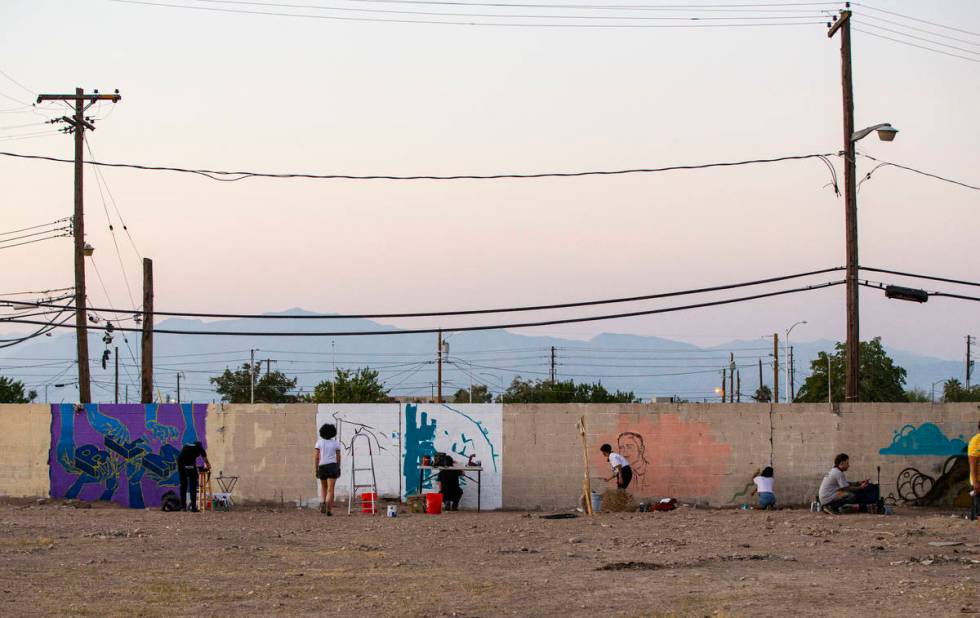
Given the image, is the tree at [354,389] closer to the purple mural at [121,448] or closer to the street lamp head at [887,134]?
the purple mural at [121,448]

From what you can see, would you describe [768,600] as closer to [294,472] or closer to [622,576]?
[622,576]

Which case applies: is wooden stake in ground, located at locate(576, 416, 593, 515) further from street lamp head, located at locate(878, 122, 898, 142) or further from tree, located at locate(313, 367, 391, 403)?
tree, located at locate(313, 367, 391, 403)

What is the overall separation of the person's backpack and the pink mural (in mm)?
7841

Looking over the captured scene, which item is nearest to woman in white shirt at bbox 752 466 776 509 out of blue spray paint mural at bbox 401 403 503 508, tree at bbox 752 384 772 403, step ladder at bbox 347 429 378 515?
blue spray paint mural at bbox 401 403 503 508

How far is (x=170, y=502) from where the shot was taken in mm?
21141

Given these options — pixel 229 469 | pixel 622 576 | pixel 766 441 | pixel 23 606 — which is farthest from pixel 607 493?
pixel 23 606

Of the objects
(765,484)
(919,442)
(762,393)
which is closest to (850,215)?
(919,442)

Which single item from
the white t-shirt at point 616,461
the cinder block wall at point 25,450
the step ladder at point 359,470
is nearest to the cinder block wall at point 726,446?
the white t-shirt at point 616,461

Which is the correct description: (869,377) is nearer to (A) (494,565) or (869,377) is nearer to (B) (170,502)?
(B) (170,502)

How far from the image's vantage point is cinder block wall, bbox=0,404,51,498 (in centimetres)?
2400

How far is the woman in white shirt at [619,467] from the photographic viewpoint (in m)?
20.8

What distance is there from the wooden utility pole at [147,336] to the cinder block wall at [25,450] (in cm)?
289

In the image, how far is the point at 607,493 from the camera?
68.3 ft

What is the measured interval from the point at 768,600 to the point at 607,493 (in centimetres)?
1067
